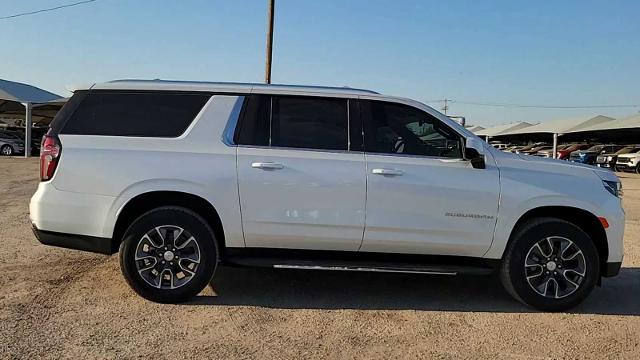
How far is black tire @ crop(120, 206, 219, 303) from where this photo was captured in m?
4.67

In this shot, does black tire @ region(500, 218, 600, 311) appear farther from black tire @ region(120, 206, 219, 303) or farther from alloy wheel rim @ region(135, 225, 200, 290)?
alloy wheel rim @ region(135, 225, 200, 290)

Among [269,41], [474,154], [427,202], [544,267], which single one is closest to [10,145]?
[269,41]

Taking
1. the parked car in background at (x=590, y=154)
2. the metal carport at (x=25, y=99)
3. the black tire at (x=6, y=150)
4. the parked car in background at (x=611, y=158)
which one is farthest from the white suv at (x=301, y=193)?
the metal carport at (x=25, y=99)

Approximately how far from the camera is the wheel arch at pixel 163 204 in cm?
474

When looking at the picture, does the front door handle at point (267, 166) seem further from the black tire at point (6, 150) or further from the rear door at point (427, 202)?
the black tire at point (6, 150)

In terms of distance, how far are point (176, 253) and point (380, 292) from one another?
2.02 metres

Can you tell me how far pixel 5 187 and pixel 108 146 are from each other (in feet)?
33.9

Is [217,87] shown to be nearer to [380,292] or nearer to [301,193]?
[301,193]

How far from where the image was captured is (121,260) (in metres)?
4.69

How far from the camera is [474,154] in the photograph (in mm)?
4812

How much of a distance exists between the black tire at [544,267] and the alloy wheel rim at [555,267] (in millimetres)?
14

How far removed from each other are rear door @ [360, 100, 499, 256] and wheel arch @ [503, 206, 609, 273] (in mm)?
373

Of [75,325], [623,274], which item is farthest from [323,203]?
[623,274]

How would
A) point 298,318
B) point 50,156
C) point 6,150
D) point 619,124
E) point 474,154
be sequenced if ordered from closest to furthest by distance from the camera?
point 298,318 → point 50,156 → point 474,154 → point 6,150 → point 619,124
